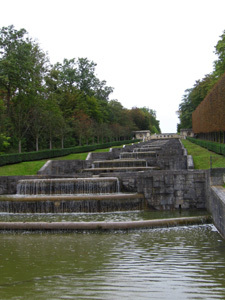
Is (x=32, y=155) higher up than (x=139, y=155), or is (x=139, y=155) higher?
(x=32, y=155)

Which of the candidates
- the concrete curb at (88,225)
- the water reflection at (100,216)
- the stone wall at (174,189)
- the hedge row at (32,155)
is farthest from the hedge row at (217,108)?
the concrete curb at (88,225)

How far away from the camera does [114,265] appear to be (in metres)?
8.17

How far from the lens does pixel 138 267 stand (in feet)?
26.2

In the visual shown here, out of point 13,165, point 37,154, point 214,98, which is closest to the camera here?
point 13,165

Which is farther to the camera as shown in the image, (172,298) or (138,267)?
(138,267)

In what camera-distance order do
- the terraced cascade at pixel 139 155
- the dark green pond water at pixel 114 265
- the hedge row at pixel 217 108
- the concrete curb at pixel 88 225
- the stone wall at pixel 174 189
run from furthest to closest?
1. the terraced cascade at pixel 139 155
2. the hedge row at pixel 217 108
3. the stone wall at pixel 174 189
4. the concrete curb at pixel 88 225
5. the dark green pond water at pixel 114 265

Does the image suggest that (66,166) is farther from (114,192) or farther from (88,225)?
(88,225)

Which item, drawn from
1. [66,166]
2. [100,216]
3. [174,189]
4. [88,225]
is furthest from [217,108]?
[88,225]

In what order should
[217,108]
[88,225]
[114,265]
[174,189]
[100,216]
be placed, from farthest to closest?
[217,108] < [174,189] < [100,216] < [88,225] < [114,265]

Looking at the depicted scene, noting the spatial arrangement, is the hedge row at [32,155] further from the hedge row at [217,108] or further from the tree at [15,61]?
the hedge row at [217,108]

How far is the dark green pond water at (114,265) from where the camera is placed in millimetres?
6415

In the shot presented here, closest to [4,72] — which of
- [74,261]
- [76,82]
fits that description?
[74,261]

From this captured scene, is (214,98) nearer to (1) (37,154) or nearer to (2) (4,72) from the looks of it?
(1) (37,154)

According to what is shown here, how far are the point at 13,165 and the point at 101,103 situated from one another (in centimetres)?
4884
